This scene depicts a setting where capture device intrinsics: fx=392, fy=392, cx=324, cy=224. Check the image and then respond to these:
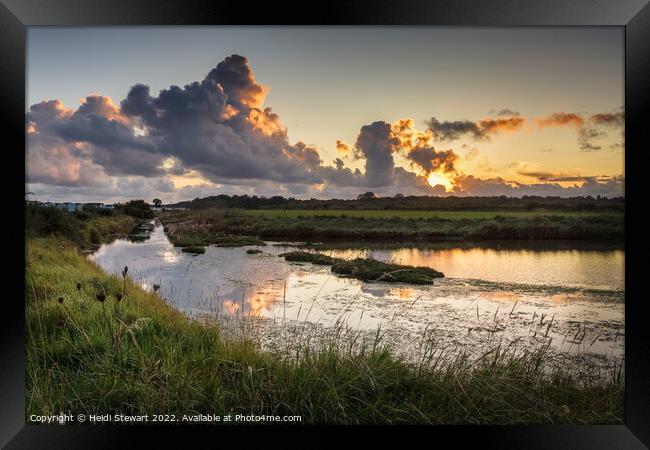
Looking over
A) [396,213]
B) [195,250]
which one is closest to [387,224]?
[396,213]

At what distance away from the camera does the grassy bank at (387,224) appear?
408 centimetres

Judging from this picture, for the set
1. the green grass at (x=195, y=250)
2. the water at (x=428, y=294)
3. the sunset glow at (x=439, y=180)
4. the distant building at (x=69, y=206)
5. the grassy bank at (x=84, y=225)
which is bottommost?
the water at (x=428, y=294)

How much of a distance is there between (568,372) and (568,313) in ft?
1.56

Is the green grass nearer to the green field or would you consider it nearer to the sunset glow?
the green field

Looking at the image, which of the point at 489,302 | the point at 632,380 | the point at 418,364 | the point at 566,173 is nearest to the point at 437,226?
the point at 489,302

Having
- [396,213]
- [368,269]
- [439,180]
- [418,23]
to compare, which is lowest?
[368,269]

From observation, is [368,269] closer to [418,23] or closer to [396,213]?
[396,213]

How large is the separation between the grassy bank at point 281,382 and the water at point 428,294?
0.29m

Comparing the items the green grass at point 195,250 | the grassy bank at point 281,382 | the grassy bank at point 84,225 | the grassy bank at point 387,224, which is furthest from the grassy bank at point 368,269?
the grassy bank at point 84,225

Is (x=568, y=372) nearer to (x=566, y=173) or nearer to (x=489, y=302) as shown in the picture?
(x=489, y=302)

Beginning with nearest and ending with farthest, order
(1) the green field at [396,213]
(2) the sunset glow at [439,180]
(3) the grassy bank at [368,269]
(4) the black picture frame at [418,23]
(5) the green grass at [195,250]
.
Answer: (4) the black picture frame at [418,23] → (2) the sunset glow at [439,180] → (1) the green field at [396,213] → (5) the green grass at [195,250] → (3) the grassy bank at [368,269]

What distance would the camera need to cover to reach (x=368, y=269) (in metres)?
4.64

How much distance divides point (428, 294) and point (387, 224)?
89 centimetres

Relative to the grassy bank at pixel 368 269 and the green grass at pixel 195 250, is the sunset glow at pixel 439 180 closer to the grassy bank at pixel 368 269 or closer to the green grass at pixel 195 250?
the grassy bank at pixel 368 269
